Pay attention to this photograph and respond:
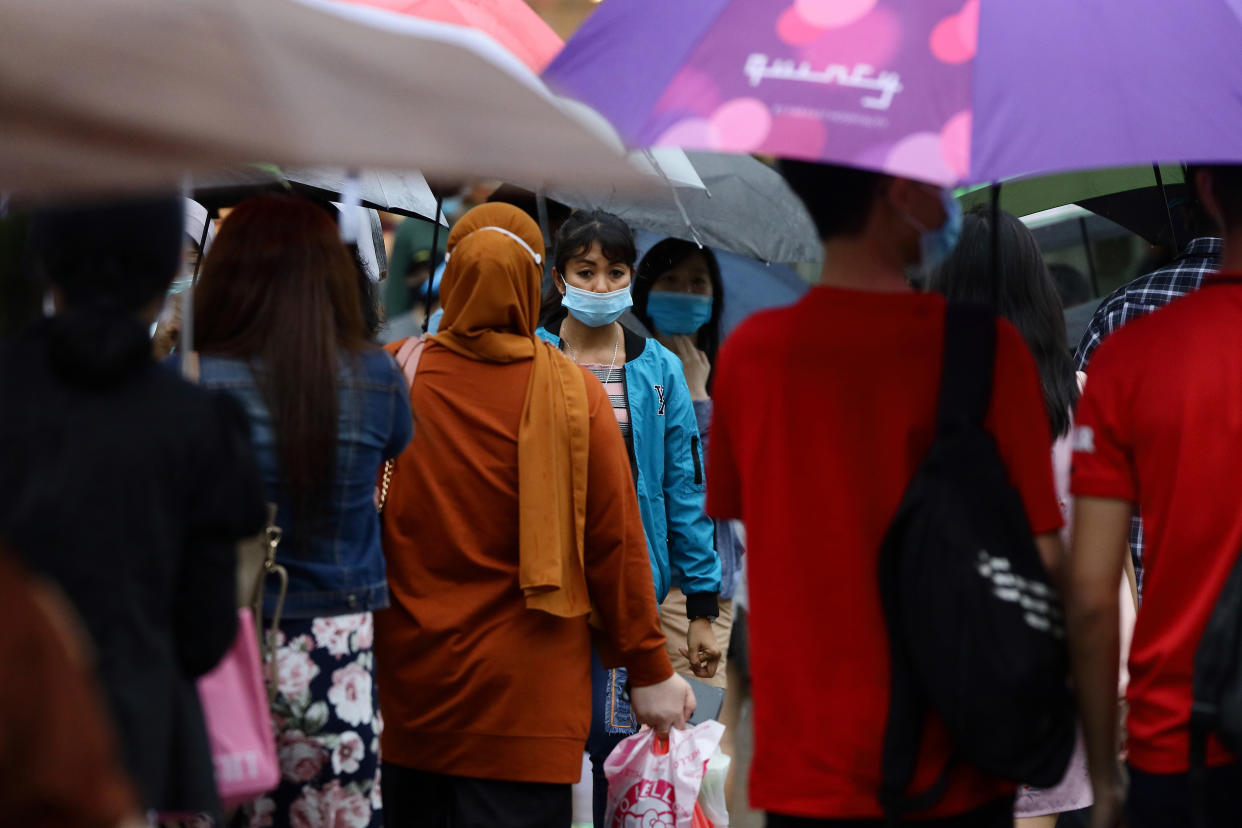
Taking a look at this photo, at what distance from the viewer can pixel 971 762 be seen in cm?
287

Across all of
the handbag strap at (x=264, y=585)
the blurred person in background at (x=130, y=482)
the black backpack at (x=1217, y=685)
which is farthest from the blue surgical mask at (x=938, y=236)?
the handbag strap at (x=264, y=585)

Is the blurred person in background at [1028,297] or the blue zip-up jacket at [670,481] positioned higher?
the blurred person in background at [1028,297]

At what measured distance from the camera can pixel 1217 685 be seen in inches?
114

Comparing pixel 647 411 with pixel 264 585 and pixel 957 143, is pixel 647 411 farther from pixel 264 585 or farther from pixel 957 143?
pixel 957 143

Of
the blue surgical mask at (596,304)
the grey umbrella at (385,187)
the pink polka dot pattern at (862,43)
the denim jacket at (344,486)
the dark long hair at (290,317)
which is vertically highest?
the grey umbrella at (385,187)

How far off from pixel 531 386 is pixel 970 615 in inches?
82.0

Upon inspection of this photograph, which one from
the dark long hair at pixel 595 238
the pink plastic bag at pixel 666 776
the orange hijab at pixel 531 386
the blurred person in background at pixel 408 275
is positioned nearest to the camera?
the orange hijab at pixel 531 386

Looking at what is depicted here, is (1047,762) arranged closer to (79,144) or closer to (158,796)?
(158,796)

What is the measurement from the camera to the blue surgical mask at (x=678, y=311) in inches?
288

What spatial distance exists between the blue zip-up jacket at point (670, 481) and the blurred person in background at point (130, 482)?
3334 mm

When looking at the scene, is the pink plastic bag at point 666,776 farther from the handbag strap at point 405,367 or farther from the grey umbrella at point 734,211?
the grey umbrella at point 734,211

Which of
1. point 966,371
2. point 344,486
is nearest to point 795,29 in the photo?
point 966,371

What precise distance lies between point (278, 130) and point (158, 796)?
45.1 inches

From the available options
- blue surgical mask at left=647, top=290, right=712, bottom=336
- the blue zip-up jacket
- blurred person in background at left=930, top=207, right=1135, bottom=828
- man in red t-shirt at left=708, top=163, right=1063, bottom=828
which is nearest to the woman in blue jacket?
the blue zip-up jacket
